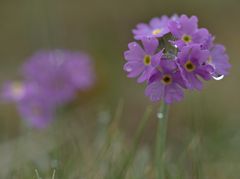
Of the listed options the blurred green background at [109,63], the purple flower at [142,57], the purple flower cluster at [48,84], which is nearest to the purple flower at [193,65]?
the purple flower at [142,57]

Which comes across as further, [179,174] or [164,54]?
[179,174]

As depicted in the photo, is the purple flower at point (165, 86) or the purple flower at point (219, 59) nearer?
the purple flower at point (165, 86)

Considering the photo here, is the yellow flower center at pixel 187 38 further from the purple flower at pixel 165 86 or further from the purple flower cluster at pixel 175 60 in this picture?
the purple flower at pixel 165 86

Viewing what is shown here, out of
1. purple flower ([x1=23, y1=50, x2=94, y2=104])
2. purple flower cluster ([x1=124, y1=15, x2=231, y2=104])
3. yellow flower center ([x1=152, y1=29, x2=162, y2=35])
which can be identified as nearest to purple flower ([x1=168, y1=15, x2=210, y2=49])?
purple flower cluster ([x1=124, y1=15, x2=231, y2=104])

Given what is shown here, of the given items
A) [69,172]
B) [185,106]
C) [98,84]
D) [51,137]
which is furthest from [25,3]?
A: [69,172]

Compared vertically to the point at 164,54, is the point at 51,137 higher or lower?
lower

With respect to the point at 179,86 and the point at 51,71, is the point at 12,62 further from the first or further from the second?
the point at 179,86
